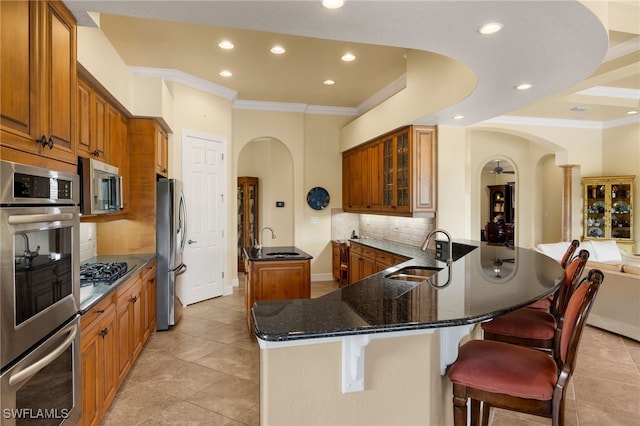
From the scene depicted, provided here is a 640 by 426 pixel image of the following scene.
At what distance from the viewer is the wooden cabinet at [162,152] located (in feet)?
14.3

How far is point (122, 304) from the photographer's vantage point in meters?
2.93

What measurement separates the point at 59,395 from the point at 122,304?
118cm

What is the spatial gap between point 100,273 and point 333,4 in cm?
246

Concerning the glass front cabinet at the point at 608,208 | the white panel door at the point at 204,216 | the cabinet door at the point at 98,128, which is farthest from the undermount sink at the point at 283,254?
the glass front cabinet at the point at 608,208

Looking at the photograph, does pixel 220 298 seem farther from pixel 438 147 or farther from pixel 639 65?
pixel 639 65

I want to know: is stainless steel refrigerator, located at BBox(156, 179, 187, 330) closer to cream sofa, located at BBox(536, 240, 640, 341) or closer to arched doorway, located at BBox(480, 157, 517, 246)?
cream sofa, located at BBox(536, 240, 640, 341)

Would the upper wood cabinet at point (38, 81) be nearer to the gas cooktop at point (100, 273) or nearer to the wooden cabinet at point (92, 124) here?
the wooden cabinet at point (92, 124)

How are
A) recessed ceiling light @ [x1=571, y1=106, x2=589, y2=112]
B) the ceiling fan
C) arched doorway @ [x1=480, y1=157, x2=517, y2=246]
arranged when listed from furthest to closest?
arched doorway @ [x1=480, y1=157, x2=517, y2=246] → the ceiling fan → recessed ceiling light @ [x1=571, y1=106, x2=589, y2=112]

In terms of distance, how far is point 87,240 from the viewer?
3801 millimetres

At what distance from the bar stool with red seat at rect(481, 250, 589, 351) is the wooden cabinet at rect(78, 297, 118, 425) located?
246 cm

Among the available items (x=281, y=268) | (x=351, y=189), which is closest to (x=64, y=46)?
(x=281, y=268)

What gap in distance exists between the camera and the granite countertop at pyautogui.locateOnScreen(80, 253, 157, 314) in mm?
2209

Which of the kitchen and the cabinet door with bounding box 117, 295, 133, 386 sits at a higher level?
the kitchen

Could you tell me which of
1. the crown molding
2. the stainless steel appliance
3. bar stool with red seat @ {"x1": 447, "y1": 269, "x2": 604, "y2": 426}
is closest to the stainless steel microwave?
the stainless steel appliance
